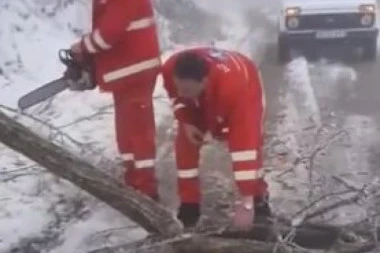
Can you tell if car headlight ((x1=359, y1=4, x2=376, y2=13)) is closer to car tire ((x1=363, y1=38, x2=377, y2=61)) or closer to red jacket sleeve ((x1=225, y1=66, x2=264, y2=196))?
car tire ((x1=363, y1=38, x2=377, y2=61))

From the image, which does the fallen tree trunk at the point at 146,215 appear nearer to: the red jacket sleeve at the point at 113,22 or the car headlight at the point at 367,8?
the red jacket sleeve at the point at 113,22

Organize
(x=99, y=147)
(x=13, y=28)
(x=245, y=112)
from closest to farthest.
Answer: (x=245, y=112) → (x=99, y=147) → (x=13, y=28)

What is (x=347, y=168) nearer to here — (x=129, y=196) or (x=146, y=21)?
(x=146, y=21)

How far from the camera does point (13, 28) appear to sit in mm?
12141

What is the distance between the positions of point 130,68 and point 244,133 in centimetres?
166

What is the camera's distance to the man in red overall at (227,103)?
196 inches

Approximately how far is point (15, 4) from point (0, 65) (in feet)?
5.97

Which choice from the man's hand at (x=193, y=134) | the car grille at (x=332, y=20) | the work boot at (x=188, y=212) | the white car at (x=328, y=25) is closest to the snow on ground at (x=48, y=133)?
the work boot at (x=188, y=212)

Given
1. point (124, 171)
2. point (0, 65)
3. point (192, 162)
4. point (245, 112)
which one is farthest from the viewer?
point (0, 65)

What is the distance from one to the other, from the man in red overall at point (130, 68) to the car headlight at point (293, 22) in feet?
22.8

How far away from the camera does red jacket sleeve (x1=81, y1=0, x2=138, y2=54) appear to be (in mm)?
6238

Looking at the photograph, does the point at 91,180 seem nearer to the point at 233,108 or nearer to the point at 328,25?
the point at 233,108

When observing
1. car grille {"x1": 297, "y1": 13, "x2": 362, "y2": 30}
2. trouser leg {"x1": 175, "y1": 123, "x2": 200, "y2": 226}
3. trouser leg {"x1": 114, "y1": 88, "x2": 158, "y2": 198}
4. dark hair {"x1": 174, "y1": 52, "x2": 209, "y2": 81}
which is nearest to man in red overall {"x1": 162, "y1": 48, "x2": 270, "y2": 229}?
dark hair {"x1": 174, "y1": 52, "x2": 209, "y2": 81}

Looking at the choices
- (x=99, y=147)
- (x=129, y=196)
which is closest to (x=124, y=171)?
(x=99, y=147)
